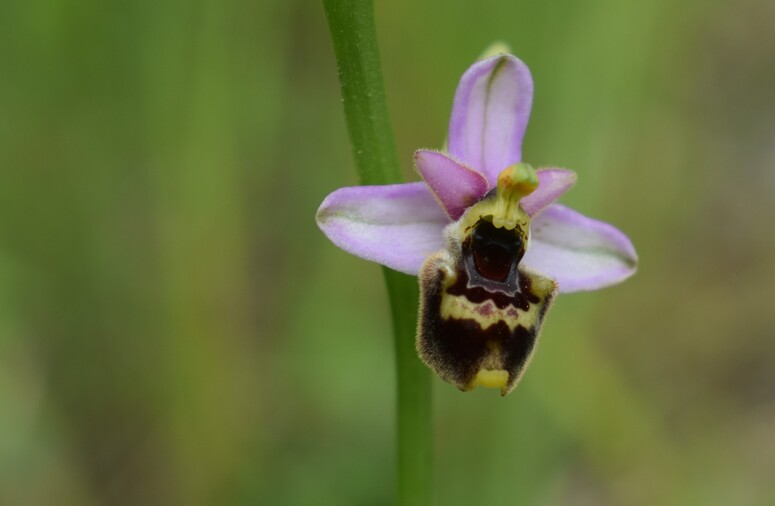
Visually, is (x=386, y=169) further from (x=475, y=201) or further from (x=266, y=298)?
(x=266, y=298)

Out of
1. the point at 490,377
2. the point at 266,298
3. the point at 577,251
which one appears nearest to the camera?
the point at 490,377

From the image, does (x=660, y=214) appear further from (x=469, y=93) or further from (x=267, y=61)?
(x=469, y=93)

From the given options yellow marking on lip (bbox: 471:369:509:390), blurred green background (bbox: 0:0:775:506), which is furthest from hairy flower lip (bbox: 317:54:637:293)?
blurred green background (bbox: 0:0:775:506)

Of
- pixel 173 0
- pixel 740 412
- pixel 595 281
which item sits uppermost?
pixel 173 0

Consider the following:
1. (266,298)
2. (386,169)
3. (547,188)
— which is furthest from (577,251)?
(266,298)

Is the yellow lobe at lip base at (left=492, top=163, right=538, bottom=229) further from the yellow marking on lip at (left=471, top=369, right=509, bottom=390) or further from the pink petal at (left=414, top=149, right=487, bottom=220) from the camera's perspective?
the yellow marking on lip at (left=471, top=369, right=509, bottom=390)

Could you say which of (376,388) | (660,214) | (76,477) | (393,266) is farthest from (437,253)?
(660,214)

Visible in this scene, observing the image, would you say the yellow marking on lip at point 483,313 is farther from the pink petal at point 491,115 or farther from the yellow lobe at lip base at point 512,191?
the pink petal at point 491,115
